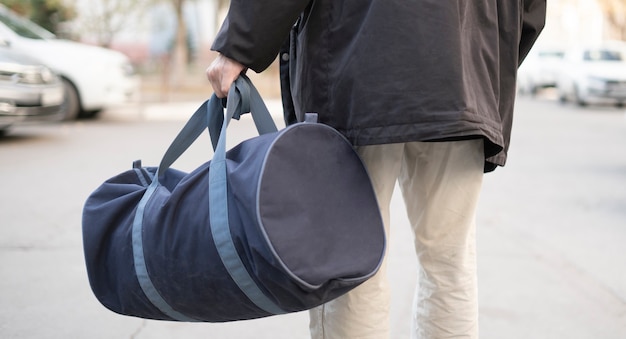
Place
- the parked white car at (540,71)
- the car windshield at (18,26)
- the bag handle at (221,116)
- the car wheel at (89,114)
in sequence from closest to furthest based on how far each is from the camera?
the bag handle at (221,116), the car windshield at (18,26), the car wheel at (89,114), the parked white car at (540,71)

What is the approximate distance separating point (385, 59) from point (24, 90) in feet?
25.7

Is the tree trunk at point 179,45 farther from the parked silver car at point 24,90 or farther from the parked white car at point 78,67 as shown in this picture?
the parked silver car at point 24,90

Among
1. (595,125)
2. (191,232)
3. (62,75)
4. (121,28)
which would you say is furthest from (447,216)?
(121,28)

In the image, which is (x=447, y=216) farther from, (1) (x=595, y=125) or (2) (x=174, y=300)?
(1) (x=595, y=125)

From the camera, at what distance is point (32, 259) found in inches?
164

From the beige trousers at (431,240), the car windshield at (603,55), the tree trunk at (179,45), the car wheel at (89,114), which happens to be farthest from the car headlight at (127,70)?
the car windshield at (603,55)

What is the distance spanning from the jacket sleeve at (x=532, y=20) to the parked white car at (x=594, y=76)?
55.3 ft

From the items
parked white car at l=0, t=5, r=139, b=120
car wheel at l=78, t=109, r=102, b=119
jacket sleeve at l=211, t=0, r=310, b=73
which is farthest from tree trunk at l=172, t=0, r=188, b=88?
jacket sleeve at l=211, t=0, r=310, b=73

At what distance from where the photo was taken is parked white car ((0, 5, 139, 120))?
10.8 m

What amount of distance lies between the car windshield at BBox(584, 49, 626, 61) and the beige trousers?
60.3 feet

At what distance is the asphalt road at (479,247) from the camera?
10.8 feet

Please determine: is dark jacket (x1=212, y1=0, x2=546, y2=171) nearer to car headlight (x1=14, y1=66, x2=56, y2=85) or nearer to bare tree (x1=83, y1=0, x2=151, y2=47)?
car headlight (x1=14, y1=66, x2=56, y2=85)

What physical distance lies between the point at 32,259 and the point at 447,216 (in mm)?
2846

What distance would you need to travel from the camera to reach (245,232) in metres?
1.70
